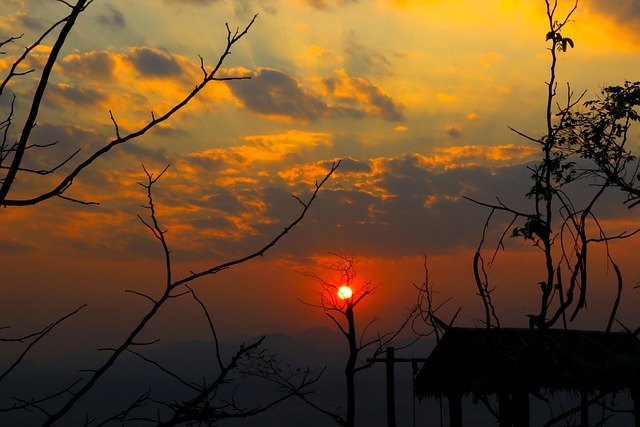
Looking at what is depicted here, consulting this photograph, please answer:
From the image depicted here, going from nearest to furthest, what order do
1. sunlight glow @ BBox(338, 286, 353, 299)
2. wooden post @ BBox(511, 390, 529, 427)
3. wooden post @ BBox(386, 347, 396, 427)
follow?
1. wooden post @ BBox(511, 390, 529, 427)
2. wooden post @ BBox(386, 347, 396, 427)
3. sunlight glow @ BBox(338, 286, 353, 299)

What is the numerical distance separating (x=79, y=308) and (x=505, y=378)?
103 inches

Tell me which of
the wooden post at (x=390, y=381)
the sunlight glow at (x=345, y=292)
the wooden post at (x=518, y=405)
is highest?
the sunlight glow at (x=345, y=292)

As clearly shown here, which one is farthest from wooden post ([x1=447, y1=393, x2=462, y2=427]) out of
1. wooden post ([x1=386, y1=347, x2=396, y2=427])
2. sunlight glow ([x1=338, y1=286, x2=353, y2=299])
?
sunlight glow ([x1=338, y1=286, x2=353, y2=299])

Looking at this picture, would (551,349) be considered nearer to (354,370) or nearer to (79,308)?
(354,370)

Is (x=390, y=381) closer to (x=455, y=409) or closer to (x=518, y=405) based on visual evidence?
(x=455, y=409)

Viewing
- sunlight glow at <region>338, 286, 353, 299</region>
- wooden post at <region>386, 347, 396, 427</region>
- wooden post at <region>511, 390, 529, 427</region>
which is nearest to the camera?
wooden post at <region>511, 390, 529, 427</region>

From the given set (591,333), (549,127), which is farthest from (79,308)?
(591,333)

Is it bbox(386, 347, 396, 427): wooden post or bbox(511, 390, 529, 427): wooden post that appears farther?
bbox(386, 347, 396, 427): wooden post

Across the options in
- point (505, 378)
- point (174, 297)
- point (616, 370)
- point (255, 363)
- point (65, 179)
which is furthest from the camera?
point (255, 363)

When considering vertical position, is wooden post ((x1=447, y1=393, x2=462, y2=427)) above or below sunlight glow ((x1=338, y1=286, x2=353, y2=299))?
below

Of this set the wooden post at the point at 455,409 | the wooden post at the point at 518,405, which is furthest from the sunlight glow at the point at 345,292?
the wooden post at the point at 518,405

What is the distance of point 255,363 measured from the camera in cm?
1596

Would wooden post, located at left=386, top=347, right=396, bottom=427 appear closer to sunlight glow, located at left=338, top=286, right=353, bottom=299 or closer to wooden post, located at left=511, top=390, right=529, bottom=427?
sunlight glow, located at left=338, top=286, right=353, bottom=299

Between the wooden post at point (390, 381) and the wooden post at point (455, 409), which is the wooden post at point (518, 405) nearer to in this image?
the wooden post at point (390, 381)
